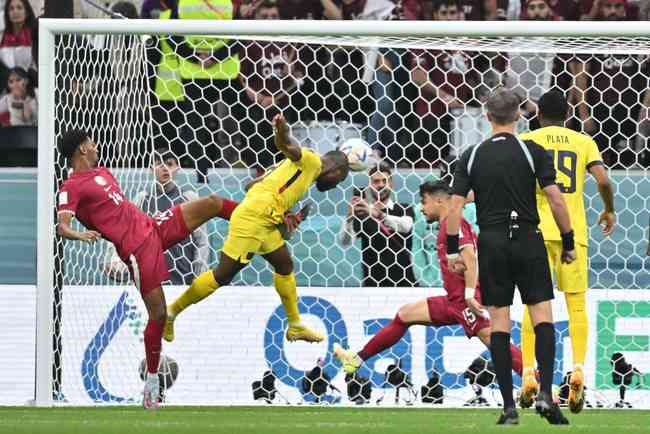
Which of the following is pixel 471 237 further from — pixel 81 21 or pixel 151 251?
pixel 81 21

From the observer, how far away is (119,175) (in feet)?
39.3

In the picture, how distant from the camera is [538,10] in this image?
1341cm

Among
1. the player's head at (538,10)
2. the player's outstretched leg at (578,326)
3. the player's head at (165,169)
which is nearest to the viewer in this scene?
the player's outstretched leg at (578,326)

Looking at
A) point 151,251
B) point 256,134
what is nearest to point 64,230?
point 151,251

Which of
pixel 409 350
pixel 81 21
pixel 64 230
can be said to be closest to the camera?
pixel 64 230

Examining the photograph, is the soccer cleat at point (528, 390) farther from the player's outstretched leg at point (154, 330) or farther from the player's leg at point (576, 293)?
the player's outstretched leg at point (154, 330)

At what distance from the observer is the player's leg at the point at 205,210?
35.5ft

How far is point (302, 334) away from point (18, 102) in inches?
150

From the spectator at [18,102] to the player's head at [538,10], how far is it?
4.29 m

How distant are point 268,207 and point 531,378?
→ 266cm

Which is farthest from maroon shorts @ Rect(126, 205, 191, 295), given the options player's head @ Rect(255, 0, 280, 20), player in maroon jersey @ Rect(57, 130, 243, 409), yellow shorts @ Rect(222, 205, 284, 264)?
player's head @ Rect(255, 0, 280, 20)

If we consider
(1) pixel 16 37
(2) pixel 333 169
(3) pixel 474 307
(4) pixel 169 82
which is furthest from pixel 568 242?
(1) pixel 16 37

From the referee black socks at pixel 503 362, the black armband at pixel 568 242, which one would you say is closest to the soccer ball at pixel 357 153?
the black armband at pixel 568 242

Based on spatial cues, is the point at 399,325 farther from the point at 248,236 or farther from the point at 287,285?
the point at 248,236
